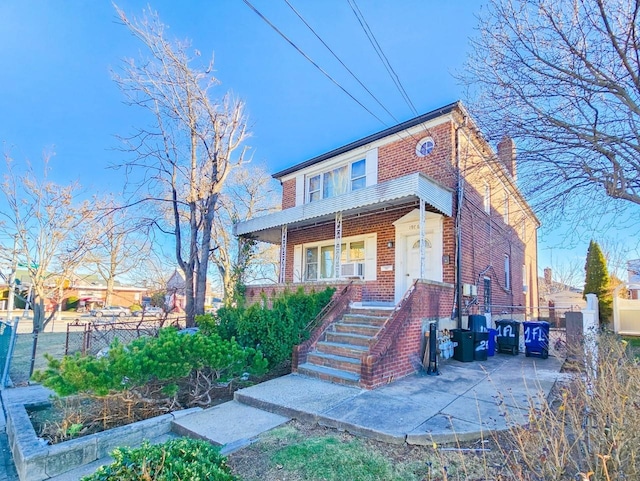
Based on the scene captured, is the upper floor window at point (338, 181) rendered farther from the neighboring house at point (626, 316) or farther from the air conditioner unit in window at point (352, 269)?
the neighboring house at point (626, 316)

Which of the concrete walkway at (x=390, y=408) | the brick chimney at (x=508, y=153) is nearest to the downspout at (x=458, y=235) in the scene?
the brick chimney at (x=508, y=153)

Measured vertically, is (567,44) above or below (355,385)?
above

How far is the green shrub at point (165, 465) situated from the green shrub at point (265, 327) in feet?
12.4

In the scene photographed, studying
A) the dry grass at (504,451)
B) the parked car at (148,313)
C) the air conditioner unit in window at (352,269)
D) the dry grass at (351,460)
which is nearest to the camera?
the dry grass at (504,451)

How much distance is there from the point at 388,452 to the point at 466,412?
1545mm

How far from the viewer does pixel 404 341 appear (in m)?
6.75

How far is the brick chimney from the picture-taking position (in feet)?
21.1

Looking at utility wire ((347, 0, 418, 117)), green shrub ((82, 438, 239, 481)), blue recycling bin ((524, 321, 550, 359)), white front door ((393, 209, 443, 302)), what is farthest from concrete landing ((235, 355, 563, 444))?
utility wire ((347, 0, 418, 117))

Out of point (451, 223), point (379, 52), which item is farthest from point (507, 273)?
point (379, 52)

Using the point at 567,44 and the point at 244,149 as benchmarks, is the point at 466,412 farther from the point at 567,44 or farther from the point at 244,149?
the point at 244,149

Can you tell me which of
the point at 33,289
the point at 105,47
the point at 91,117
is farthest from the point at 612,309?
the point at 33,289

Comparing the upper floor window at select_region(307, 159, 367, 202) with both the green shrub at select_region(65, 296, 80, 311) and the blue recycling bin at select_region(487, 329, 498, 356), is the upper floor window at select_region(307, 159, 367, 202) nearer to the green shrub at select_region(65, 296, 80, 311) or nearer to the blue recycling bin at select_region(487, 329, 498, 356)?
the blue recycling bin at select_region(487, 329, 498, 356)

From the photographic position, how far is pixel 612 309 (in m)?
17.4

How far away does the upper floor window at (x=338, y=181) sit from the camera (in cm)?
1159
